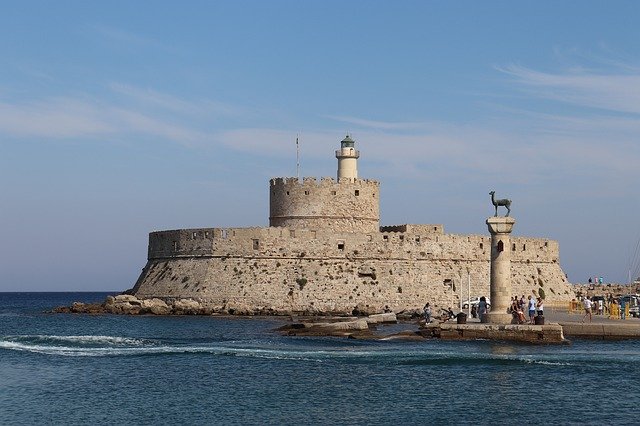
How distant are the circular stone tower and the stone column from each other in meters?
16.8


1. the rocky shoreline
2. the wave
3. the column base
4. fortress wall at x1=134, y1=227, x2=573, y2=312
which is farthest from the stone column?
fortress wall at x1=134, y1=227, x2=573, y2=312

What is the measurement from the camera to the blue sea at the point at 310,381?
18.1 meters

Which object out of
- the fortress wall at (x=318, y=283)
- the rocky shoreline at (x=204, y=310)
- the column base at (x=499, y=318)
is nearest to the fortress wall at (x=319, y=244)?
the fortress wall at (x=318, y=283)

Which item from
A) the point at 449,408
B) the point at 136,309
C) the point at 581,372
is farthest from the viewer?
the point at 136,309

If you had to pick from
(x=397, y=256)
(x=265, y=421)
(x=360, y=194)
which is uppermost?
(x=360, y=194)

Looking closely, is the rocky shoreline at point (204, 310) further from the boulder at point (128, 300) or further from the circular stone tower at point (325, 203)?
Answer: the circular stone tower at point (325, 203)

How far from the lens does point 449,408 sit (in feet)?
61.1

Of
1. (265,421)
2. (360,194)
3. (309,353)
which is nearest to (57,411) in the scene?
(265,421)

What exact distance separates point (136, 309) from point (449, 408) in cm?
2896

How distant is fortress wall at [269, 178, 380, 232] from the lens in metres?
47.2

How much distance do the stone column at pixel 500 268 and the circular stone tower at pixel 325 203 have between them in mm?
16755

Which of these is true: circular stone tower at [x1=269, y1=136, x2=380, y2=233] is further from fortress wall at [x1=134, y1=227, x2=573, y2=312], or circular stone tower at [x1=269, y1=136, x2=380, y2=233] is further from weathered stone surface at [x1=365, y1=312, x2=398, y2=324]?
weathered stone surface at [x1=365, y1=312, x2=398, y2=324]

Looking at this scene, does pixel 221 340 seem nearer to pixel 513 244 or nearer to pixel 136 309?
pixel 136 309

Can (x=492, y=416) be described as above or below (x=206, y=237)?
below
